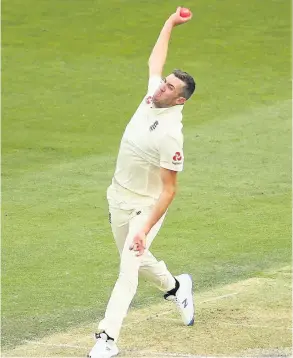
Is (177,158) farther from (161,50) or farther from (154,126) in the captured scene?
(161,50)

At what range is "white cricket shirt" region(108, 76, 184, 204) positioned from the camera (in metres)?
9.78

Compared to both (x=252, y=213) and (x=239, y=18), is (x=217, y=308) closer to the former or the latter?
(x=252, y=213)

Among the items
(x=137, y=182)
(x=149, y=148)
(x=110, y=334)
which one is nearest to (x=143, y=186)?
(x=137, y=182)

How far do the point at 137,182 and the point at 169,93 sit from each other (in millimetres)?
850

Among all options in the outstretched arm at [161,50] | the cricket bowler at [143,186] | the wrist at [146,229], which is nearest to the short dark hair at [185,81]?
the cricket bowler at [143,186]

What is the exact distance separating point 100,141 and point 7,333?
8064mm

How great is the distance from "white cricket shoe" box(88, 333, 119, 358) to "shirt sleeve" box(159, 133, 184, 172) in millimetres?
1548

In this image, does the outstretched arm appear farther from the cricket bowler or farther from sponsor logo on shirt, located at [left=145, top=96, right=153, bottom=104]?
sponsor logo on shirt, located at [left=145, top=96, right=153, bottom=104]

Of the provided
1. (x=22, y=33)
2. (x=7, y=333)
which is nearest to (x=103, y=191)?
(x=7, y=333)

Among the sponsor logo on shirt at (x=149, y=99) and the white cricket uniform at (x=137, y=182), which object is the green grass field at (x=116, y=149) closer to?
the white cricket uniform at (x=137, y=182)

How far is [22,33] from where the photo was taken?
24609 mm

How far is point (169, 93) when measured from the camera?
32.5ft

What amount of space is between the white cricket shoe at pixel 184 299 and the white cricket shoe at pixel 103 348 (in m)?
1.11

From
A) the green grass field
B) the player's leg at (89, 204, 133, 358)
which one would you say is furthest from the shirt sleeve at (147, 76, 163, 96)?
the green grass field
